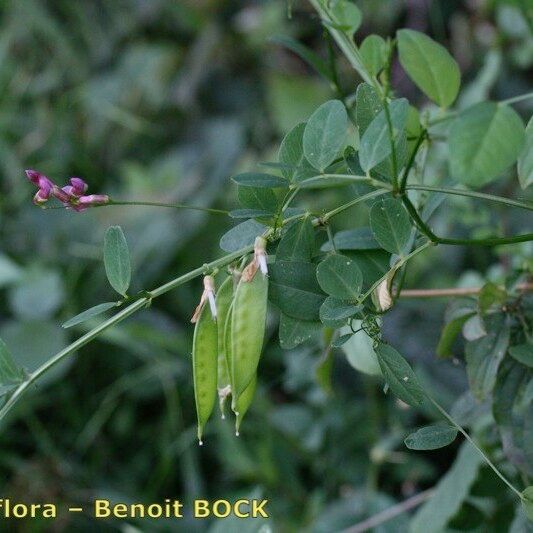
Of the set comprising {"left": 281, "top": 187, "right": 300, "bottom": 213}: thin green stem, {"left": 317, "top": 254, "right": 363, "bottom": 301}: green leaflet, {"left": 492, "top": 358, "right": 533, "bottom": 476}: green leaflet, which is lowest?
{"left": 492, "top": 358, "right": 533, "bottom": 476}: green leaflet

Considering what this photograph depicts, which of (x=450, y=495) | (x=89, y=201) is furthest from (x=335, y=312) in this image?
(x=450, y=495)

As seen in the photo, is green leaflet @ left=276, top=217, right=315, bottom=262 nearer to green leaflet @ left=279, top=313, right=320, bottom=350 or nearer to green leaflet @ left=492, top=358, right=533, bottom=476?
green leaflet @ left=279, top=313, right=320, bottom=350

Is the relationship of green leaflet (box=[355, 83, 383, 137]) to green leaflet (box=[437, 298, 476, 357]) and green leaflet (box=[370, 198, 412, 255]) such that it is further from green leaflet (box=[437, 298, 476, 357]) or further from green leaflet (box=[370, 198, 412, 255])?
green leaflet (box=[437, 298, 476, 357])

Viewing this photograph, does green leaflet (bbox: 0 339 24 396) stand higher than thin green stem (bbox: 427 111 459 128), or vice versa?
thin green stem (bbox: 427 111 459 128)

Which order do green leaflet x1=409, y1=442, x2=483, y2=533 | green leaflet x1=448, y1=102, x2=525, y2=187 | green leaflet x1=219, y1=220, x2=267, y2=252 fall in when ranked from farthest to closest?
green leaflet x1=409, y1=442, x2=483, y2=533, green leaflet x1=219, y1=220, x2=267, y2=252, green leaflet x1=448, y1=102, x2=525, y2=187

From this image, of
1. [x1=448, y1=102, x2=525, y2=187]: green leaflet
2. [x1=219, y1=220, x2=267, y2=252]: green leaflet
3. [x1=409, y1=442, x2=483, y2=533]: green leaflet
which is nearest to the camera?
[x1=448, y1=102, x2=525, y2=187]: green leaflet

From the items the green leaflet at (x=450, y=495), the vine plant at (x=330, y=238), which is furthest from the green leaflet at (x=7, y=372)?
the green leaflet at (x=450, y=495)

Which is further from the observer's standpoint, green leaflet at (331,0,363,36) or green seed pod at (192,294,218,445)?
green leaflet at (331,0,363,36)

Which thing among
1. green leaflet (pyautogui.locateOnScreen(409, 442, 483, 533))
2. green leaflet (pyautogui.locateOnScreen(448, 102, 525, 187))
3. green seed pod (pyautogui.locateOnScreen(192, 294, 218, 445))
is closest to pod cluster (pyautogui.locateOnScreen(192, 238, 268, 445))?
green seed pod (pyautogui.locateOnScreen(192, 294, 218, 445))
